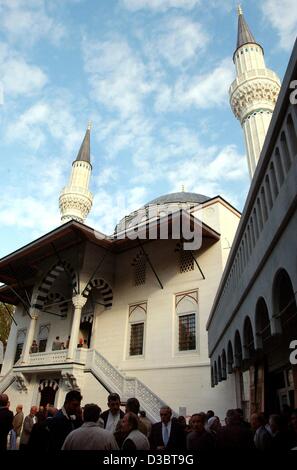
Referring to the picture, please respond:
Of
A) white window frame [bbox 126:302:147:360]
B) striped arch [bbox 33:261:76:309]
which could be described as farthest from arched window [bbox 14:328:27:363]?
white window frame [bbox 126:302:147:360]

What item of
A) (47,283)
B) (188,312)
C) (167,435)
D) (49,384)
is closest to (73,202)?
(47,283)

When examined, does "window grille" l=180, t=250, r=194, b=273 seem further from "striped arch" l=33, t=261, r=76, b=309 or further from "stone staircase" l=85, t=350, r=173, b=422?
"striped arch" l=33, t=261, r=76, b=309

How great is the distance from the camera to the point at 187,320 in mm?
12047

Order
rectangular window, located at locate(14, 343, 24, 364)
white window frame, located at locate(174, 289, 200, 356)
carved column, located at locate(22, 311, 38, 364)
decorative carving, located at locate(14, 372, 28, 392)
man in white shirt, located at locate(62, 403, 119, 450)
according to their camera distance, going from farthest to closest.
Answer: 1. rectangular window, located at locate(14, 343, 24, 364)
2. carved column, located at locate(22, 311, 38, 364)
3. decorative carving, located at locate(14, 372, 28, 392)
4. white window frame, located at locate(174, 289, 200, 356)
5. man in white shirt, located at locate(62, 403, 119, 450)

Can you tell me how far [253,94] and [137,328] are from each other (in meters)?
11.7

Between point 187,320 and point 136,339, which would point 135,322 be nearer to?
point 136,339

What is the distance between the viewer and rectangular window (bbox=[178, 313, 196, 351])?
38.0ft

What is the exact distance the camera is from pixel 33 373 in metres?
13.4

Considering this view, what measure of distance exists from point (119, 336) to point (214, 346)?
5936 mm

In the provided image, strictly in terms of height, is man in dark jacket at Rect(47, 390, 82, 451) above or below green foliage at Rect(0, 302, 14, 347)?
below

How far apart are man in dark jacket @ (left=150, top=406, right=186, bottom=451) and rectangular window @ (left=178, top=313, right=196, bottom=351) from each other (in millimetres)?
8244

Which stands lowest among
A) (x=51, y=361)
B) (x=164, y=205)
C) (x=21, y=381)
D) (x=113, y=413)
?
(x=113, y=413)
